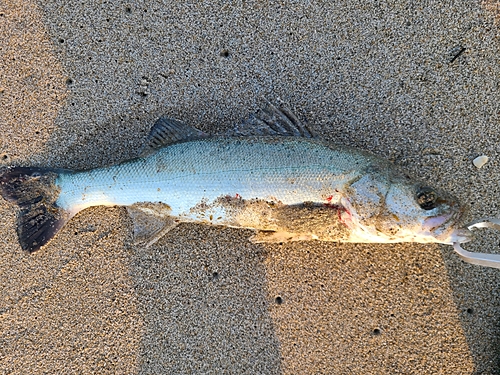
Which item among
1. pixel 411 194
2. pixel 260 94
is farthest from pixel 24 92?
pixel 411 194

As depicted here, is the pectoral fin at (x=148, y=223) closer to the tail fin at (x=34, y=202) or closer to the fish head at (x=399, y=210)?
the tail fin at (x=34, y=202)

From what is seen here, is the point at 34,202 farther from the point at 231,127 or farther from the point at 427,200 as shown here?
the point at 427,200

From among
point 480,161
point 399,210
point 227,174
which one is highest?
point 227,174

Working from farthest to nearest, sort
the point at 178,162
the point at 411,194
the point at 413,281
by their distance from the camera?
the point at 413,281 < the point at 178,162 < the point at 411,194

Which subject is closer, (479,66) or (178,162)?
(178,162)

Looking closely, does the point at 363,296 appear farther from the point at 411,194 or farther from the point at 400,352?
the point at 411,194

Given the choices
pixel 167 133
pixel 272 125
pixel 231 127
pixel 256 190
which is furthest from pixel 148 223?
pixel 272 125
